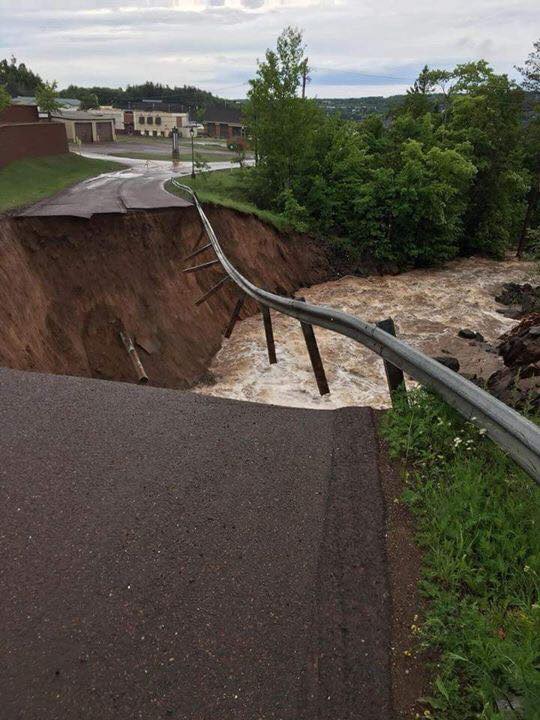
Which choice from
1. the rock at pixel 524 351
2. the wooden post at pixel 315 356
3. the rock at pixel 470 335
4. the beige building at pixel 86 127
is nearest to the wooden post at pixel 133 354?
the wooden post at pixel 315 356

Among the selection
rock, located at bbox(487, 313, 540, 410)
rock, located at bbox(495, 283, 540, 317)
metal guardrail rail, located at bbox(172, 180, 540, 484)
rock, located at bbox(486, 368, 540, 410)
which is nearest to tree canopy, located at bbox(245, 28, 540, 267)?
rock, located at bbox(495, 283, 540, 317)

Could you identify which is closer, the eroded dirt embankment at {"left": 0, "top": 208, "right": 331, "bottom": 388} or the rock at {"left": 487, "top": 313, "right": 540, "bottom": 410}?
the rock at {"left": 487, "top": 313, "right": 540, "bottom": 410}

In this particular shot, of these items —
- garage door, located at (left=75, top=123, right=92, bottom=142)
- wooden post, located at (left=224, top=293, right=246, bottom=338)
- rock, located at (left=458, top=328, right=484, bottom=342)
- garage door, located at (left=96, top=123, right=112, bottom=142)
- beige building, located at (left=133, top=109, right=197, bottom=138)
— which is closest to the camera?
wooden post, located at (left=224, top=293, right=246, bottom=338)

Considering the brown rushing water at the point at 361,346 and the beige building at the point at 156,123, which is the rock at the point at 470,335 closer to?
the brown rushing water at the point at 361,346

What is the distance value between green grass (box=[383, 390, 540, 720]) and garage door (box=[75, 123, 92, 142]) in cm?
6272

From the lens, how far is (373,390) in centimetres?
1359

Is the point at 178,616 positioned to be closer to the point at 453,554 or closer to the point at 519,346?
the point at 453,554

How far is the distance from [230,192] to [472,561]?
1096 inches

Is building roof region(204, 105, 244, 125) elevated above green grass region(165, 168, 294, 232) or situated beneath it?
elevated above

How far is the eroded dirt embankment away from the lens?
1152cm

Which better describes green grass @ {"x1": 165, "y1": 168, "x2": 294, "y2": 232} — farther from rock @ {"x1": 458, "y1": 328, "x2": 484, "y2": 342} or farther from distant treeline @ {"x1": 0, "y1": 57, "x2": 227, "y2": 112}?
distant treeline @ {"x1": 0, "y1": 57, "x2": 227, "y2": 112}

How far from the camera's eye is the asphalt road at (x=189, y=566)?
7.76 ft

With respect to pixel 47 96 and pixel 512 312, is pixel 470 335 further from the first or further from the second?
pixel 47 96

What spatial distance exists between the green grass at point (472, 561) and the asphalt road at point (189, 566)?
10.8 inches
